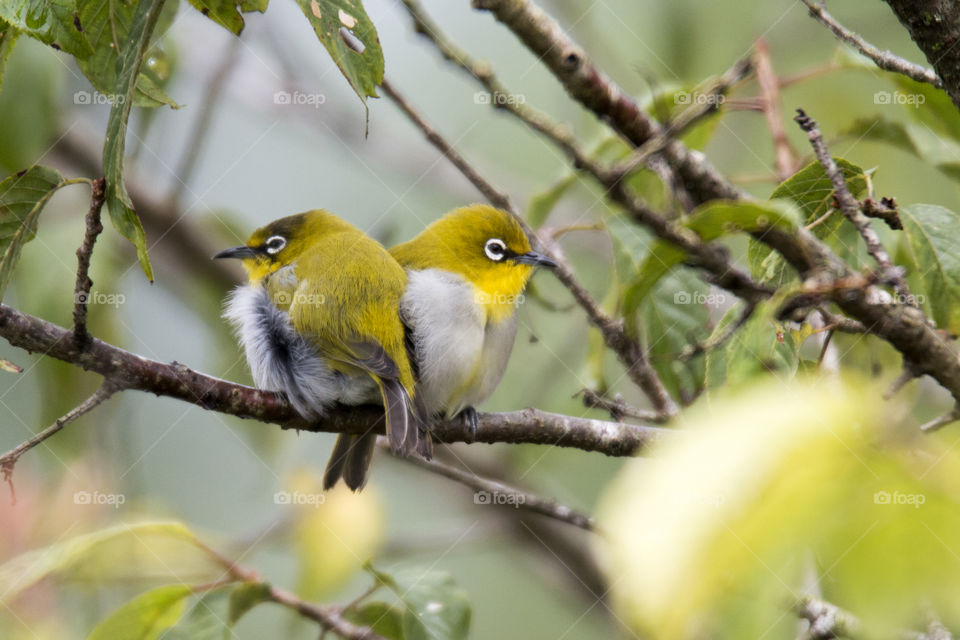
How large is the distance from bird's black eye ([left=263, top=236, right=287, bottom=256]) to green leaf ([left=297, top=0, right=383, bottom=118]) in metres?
2.47

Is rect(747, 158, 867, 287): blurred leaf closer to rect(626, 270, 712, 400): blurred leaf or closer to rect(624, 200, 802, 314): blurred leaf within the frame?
rect(624, 200, 802, 314): blurred leaf

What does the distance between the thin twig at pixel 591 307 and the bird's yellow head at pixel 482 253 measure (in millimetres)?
787

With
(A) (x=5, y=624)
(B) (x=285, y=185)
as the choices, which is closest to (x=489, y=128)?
(B) (x=285, y=185)

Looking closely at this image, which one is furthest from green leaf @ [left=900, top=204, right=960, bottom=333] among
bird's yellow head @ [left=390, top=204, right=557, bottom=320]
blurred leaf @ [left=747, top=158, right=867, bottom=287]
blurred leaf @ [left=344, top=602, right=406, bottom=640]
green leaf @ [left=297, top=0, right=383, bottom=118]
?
bird's yellow head @ [left=390, top=204, right=557, bottom=320]

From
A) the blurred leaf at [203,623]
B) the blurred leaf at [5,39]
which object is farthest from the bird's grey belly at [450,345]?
the blurred leaf at [5,39]

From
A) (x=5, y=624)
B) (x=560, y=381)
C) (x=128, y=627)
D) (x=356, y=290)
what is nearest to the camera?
(x=128, y=627)

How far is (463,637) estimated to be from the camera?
2.32 meters

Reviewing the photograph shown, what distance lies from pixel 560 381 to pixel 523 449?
111 cm

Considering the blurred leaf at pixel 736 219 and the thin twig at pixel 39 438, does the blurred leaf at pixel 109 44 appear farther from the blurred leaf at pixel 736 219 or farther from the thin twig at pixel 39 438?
the blurred leaf at pixel 736 219

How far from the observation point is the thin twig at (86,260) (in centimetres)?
164

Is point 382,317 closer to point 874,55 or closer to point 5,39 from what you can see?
point 5,39

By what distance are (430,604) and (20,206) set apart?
141 cm

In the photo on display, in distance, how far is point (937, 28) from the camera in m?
1.66

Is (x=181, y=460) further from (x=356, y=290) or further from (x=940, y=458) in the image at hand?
(x=940, y=458)
